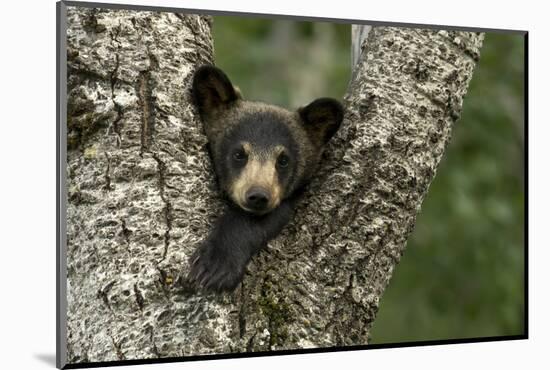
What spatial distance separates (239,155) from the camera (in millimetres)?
5098

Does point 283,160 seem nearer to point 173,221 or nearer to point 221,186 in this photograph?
point 221,186

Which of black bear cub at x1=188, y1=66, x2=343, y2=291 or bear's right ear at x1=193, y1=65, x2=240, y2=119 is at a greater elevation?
bear's right ear at x1=193, y1=65, x2=240, y2=119

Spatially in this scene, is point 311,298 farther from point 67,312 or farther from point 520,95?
point 520,95

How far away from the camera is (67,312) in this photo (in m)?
4.69

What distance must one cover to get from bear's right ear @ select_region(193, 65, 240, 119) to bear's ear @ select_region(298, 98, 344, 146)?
0.49 m

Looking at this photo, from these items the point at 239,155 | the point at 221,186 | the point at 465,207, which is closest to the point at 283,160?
the point at 239,155

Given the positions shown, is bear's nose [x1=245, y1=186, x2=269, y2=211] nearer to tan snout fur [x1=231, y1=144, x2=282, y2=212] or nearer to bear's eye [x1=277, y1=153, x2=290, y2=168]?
tan snout fur [x1=231, y1=144, x2=282, y2=212]

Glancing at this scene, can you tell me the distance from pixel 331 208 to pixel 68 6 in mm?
1808

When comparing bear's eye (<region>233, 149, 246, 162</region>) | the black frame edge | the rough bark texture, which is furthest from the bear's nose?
the black frame edge

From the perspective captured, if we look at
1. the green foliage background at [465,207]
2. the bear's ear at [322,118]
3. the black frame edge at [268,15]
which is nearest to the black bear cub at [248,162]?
the bear's ear at [322,118]

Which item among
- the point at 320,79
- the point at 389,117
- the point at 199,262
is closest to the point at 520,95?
the point at 320,79

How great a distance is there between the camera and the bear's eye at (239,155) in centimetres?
507

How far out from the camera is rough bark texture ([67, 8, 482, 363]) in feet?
15.0

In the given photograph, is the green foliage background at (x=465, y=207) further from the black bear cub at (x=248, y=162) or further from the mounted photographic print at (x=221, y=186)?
the black bear cub at (x=248, y=162)
